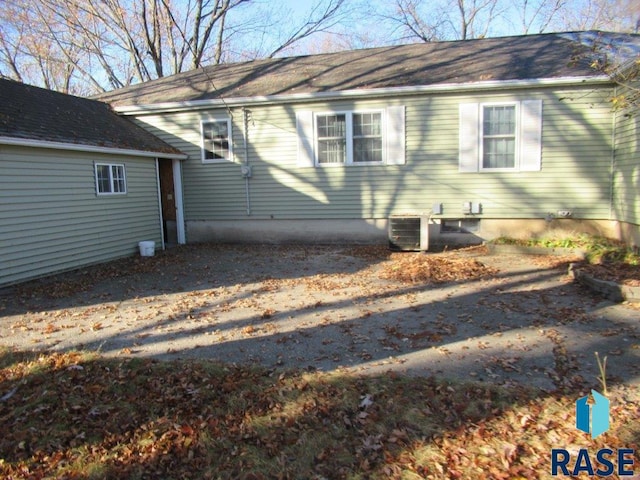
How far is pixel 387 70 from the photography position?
12094 mm

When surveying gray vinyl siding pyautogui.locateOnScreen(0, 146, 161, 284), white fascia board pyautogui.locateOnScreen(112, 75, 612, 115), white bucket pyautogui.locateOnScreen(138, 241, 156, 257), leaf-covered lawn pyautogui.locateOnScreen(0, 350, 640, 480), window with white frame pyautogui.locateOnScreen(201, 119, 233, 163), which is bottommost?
leaf-covered lawn pyautogui.locateOnScreen(0, 350, 640, 480)

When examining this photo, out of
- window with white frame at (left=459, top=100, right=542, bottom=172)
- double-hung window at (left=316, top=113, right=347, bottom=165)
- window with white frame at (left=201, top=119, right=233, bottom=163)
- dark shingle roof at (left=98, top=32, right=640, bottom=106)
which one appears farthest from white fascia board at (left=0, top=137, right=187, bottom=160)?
window with white frame at (left=459, top=100, right=542, bottom=172)

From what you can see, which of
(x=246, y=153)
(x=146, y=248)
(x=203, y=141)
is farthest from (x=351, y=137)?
(x=146, y=248)

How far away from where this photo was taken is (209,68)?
1551cm

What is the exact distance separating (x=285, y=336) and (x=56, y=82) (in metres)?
28.7

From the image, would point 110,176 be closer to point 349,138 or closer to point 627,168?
point 349,138

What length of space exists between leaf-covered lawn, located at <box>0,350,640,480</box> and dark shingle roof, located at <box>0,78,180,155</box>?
6.31m

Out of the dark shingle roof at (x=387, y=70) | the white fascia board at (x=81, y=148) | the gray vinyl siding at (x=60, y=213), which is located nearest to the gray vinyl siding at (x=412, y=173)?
the dark shingle roof at (x=387, y=70)

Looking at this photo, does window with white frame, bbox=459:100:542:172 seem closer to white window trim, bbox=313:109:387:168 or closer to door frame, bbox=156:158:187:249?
white window trim, bbox=313:109:387:168

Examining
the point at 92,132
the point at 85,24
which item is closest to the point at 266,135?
the point at 92,132

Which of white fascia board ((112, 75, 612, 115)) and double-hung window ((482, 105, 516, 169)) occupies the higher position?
white fascia board ((112, 75, 612, 115))

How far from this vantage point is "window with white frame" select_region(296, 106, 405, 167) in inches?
440

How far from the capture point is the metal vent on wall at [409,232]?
10.3 m

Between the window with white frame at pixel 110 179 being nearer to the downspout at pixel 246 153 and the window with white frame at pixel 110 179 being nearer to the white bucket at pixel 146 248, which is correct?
the white bucket at pixel 146 248
